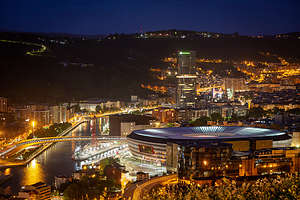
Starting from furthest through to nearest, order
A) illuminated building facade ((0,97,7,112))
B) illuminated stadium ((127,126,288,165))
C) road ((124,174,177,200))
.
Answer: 1. illuminated building facade ((0,97,7,112))
2. illuminated stadium ((127,126,288,165))
3. road ((124,174,177,200))

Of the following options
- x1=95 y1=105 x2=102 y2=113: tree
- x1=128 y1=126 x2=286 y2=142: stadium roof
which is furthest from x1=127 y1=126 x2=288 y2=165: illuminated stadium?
x1=95 y1=105 x2=102 y2=113: tree

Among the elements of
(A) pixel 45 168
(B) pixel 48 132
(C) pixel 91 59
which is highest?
(C) pixel 91 59

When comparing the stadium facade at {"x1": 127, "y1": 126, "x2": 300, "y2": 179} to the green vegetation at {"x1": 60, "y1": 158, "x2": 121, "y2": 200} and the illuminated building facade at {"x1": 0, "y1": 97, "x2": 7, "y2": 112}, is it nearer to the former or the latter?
the green vegetation at {"x1": 60, "y1": 158, "x2": 121, "y2": 200}

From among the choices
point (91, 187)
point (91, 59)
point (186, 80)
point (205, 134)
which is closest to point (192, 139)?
point (205, 134)

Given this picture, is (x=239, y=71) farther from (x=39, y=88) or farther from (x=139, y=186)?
(x=139, y=186)

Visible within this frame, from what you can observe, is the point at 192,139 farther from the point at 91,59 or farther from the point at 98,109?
the point at 91,59

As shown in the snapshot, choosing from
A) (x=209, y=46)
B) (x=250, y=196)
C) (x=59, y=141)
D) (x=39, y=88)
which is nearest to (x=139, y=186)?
(x=250, y=196)
